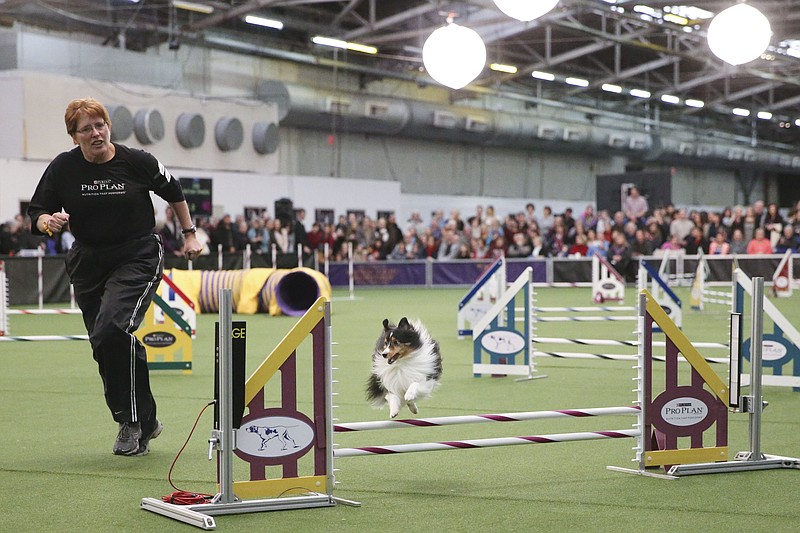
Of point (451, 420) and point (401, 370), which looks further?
point (401, 370)

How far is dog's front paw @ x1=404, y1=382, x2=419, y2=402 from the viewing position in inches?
220

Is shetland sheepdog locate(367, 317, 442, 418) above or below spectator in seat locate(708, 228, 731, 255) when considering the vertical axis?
below

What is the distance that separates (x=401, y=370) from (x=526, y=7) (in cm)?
476

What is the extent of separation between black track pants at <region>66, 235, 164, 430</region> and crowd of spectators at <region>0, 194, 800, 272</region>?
643 inches

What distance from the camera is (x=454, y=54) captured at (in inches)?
503

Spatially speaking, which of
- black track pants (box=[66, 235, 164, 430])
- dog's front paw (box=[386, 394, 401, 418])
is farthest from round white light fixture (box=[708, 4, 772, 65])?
black track pants (box=[66, 235, 164, 430])

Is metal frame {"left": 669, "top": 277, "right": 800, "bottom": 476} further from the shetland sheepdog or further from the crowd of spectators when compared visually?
the crowd of spectators

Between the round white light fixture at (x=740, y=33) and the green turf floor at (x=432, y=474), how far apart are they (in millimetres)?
4509

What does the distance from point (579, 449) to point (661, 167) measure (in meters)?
34.8

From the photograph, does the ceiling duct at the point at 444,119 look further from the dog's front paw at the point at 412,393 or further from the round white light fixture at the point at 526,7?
the dog's front paw at the point at 412,393

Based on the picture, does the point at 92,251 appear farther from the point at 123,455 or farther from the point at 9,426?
the point at 9,426

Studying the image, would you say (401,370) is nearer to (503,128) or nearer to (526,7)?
(526,7)

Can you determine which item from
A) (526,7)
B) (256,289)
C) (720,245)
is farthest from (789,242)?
(526,7)

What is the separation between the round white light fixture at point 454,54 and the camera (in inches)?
503
